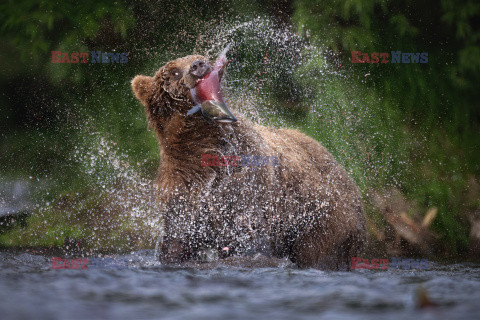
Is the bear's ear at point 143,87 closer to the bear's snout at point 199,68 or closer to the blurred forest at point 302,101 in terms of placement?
the bear's snout at point 199,68

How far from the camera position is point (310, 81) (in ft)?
22.9

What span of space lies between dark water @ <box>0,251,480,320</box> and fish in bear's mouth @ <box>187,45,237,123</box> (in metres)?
1.08

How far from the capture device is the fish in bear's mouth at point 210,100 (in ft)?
11.9

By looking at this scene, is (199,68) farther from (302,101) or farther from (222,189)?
(302,101)

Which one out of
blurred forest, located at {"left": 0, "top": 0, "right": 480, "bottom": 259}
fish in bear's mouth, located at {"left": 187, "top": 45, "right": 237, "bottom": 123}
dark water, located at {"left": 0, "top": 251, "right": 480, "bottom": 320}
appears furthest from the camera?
blurred forest, located at {"left": 0, "top": 0, "right": 480, "bottom": 259}

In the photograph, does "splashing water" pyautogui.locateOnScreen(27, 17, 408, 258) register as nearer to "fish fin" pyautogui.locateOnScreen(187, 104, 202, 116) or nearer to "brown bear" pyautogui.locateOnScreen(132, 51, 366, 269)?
"brown bear" pyautogui.locateOnScreen(132, 51, 366, 269)

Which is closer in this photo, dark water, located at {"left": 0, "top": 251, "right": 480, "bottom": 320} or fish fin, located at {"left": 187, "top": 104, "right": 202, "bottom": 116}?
dark water, located at {"left": 0, "top": 251, "right": 480, "bottom": 320}

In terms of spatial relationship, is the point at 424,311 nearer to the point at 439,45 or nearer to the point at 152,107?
the point at 152,107

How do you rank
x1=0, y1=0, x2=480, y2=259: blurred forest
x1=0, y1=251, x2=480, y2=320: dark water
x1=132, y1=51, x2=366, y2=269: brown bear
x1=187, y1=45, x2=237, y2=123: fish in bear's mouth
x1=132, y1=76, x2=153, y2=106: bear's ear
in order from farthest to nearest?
x1=0, y1=0, x2=480, y2=259: blurred forest
x1=132, y1=76, x2=153, y2=106: bear's ear
x1=132, y1=51, x2=366, y2=269: brown bear
x1=187, y1=45, x2=237, y2=123: fish in bear's mouth
x1=0, y1=251, x2=480, y2=320: dark water

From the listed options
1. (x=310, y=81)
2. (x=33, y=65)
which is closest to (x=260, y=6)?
(x=310, y=81)

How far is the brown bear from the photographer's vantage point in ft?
12.5

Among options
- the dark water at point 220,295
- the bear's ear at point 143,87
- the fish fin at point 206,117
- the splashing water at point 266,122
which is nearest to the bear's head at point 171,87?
the bear's ear at point 143,87

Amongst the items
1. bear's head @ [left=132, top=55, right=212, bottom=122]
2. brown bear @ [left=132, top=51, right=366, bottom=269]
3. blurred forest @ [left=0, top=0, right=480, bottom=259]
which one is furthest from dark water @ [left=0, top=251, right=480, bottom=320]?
A: blurred forest @ [left=0, top=0, right=480, bottom=259]

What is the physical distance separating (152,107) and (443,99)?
4.50 metres
